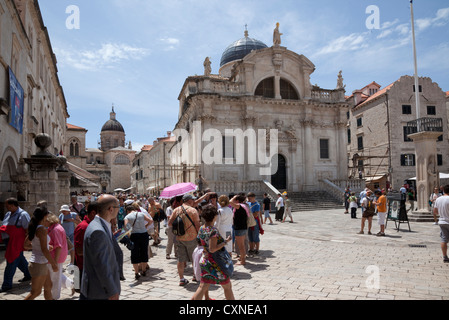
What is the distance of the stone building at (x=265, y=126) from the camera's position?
2612cm

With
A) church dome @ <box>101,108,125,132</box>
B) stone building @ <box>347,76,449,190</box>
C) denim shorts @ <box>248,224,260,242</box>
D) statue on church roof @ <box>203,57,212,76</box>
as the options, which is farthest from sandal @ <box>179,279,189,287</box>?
church dome @ <box>101,108,125,132</box>

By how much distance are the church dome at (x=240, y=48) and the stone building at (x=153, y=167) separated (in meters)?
14.3

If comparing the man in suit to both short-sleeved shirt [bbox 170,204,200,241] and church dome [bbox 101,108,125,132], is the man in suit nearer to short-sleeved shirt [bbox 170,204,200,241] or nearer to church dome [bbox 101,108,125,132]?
short-sleeved shirt [bbox 170,204,200,241]

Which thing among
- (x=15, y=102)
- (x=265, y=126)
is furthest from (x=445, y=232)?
(x=265, y=126)

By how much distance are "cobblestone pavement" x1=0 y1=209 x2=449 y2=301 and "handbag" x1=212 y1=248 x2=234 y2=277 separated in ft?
4.05

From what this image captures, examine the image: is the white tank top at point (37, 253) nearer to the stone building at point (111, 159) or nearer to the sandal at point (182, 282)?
the sandal at point (182, 282)

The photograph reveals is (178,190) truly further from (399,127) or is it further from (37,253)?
(399,127)

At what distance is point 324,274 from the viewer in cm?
700

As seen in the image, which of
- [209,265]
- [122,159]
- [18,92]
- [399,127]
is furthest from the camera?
[122,159]

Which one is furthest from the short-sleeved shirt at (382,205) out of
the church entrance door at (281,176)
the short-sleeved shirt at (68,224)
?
the church entrance door at (281,176)

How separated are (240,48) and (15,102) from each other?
27963mm
